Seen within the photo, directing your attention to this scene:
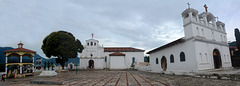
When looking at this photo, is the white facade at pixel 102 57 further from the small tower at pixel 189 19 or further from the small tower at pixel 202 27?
the small tower at pixel 189 19

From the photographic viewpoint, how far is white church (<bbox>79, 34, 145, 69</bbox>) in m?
38.2

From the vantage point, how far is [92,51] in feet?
134

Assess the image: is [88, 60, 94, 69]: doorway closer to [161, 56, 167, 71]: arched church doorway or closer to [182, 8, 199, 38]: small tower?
[161, 56, 167, 71]: arched church doorway

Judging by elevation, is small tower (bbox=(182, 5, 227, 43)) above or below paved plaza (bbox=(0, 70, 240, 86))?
above

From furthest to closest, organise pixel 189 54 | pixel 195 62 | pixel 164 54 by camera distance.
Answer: pixel 164 54 → pixel 189 54 → pixel 195 62

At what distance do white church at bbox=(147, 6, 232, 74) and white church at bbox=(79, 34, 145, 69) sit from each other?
21.7 m

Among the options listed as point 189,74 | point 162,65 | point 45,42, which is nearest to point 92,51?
point 45,42

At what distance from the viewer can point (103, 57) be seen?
40.9 metres

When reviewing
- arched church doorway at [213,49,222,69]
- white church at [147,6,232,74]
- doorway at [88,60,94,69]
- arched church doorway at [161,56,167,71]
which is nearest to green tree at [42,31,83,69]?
doorway at [88,60,94,69]

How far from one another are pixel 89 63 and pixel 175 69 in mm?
30442

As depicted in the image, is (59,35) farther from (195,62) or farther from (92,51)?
(195,62)

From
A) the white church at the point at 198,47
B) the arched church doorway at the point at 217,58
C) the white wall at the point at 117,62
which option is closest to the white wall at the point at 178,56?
the white church at the point at 198,47

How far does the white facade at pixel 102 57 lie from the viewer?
38.1 metres

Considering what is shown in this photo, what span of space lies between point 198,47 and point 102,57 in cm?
3155
